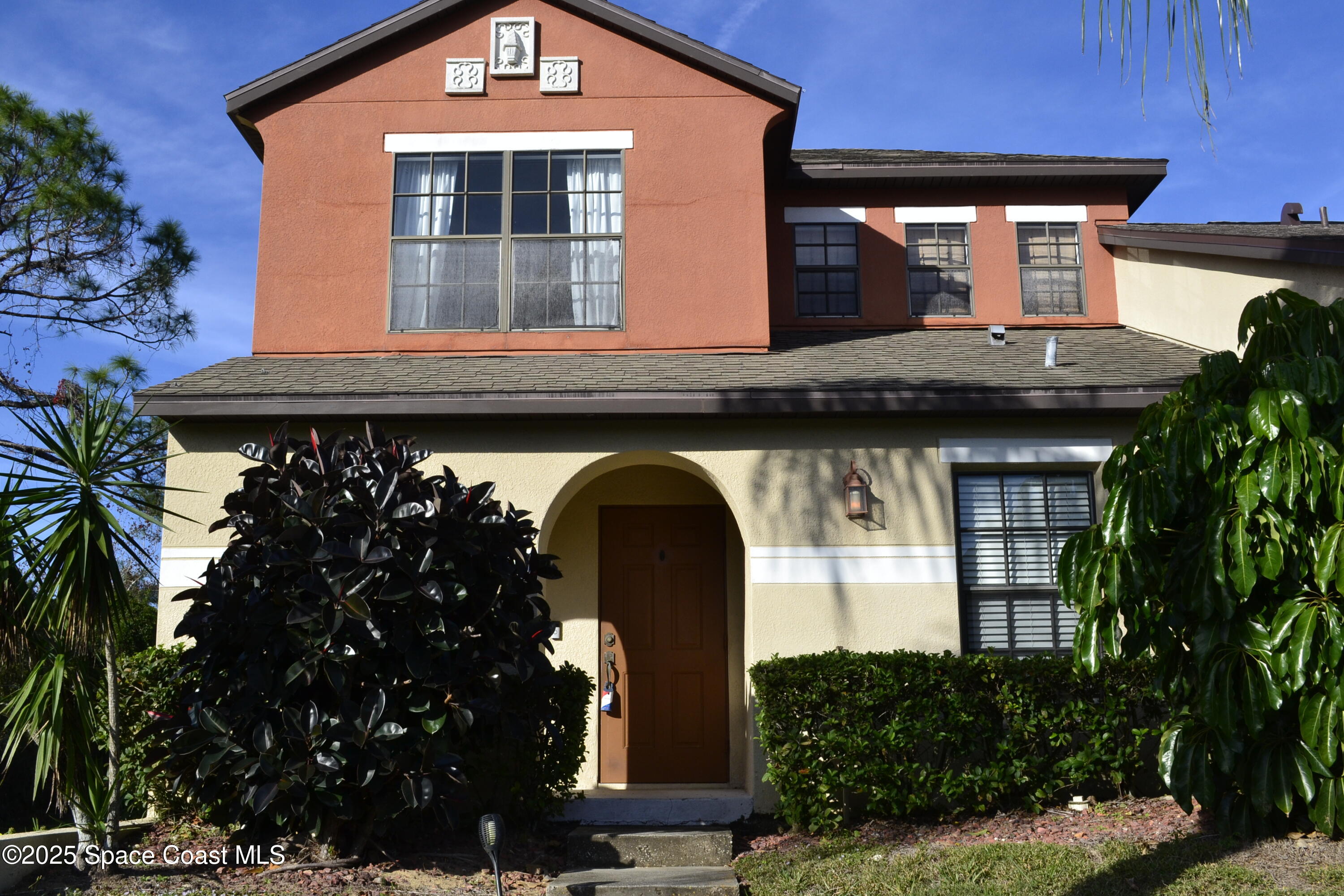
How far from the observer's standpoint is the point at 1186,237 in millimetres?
9992

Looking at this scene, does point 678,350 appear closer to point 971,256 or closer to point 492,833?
point 971,256

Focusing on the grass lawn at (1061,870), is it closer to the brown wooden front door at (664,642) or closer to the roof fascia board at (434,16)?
the brown wooden front door at (664,642)

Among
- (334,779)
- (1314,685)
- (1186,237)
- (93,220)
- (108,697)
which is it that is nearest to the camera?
(1314,685)

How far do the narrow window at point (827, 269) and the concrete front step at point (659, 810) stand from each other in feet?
17.6

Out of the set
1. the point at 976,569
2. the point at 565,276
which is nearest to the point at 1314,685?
the point at 976,569

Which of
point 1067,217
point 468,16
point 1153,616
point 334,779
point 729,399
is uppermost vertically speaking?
point 468,16

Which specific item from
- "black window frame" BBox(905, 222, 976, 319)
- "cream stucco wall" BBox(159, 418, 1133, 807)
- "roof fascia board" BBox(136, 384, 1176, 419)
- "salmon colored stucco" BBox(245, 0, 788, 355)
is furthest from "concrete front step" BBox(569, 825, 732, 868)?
"black window frame" BBox(905, 222, 976, 319)

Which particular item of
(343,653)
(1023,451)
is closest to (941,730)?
(1023,451)

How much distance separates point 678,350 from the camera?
10.2 metres

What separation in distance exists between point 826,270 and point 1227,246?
3870 millimetres

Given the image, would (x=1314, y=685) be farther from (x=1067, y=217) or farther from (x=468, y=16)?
(x=468, y=16)

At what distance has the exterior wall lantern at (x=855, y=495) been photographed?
875 centimetres

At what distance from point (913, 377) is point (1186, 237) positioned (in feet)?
10.2

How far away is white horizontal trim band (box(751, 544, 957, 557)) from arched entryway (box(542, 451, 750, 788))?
113 centimetres
